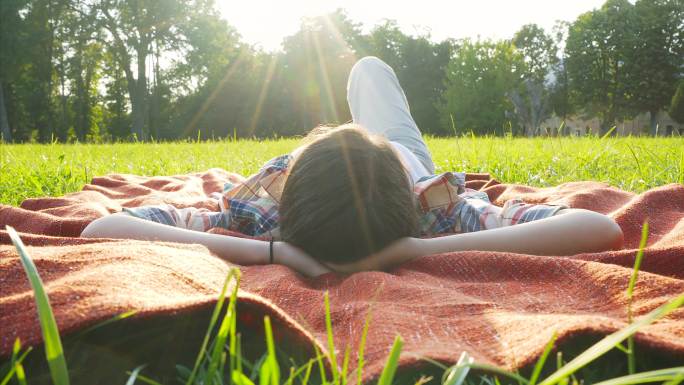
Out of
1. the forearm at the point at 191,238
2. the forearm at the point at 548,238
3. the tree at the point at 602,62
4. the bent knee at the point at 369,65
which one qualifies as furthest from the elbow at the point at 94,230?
the tree at the point at 602,62

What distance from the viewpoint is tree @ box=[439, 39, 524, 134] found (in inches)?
1490

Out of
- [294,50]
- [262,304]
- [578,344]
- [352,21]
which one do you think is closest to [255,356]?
[262,304]

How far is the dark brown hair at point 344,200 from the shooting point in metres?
1.60

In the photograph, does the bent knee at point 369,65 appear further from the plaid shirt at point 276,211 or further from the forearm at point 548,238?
the forearm at point 548,238

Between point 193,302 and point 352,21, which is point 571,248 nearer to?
point 193,302

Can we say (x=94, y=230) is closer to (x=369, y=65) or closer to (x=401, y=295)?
(x=401, y=295)

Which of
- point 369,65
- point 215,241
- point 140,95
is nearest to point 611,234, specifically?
point 215,241

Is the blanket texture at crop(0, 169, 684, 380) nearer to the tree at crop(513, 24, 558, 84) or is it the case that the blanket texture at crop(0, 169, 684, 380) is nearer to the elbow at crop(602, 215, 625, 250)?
the elbow at crop(602, 215, 625, 250)

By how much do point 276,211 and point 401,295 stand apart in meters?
1.00

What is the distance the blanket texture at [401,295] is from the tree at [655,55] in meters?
36.9

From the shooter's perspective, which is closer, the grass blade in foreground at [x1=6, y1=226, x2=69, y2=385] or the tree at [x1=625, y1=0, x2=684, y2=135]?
the grass blade in foreground at [x1=6, y1=226, x2=69, y2=385]

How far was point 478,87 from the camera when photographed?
126 ft

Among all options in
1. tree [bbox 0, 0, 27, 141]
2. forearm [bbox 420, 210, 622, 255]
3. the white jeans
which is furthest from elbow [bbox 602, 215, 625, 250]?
tree [bbox 0, 0, 27, 141]

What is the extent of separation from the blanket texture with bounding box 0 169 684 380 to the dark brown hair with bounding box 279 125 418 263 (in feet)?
0.38
